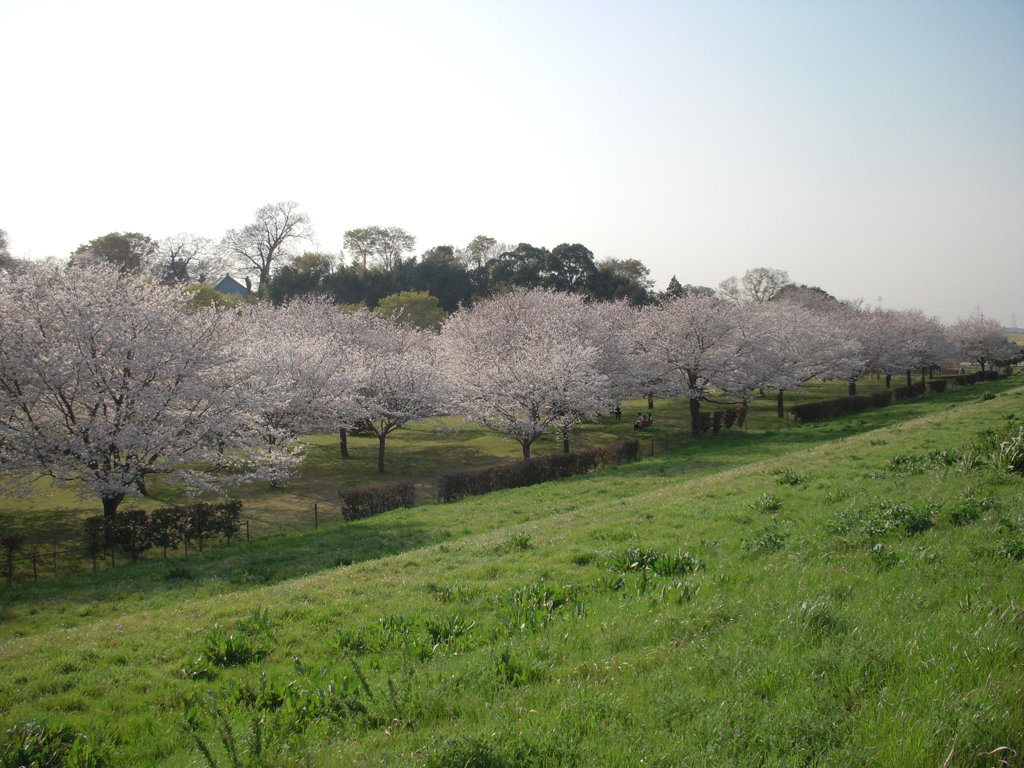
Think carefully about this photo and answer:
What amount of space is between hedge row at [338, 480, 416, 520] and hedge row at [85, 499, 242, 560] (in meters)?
3.44

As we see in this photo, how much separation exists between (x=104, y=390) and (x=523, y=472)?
14.8 m

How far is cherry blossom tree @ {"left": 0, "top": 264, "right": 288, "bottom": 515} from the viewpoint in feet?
57.2

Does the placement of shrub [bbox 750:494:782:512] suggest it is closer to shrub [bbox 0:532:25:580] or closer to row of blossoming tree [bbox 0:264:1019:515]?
row of blossoming tree [bbox 0:264:1019:515]

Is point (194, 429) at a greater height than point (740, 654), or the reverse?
point (194, 429)

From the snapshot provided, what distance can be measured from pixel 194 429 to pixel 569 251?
69574mm

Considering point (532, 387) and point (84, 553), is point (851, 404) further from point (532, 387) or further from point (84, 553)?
point (84, 553)

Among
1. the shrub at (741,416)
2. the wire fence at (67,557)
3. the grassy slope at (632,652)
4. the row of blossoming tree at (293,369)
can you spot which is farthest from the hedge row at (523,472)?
the shrub at (741,416)

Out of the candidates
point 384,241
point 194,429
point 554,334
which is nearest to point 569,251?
point 384,241

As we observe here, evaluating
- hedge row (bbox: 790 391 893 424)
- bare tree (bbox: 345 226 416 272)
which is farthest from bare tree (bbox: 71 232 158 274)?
hedge row (bbox: 790 391 893 424)

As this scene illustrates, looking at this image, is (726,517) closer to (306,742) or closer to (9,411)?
(306,742)

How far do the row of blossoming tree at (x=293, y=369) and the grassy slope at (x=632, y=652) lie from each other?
9.05 meters

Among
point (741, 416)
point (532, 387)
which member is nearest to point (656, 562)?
point (532, 387)

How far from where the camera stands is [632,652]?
530cm

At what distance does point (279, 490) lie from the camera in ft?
87.2
